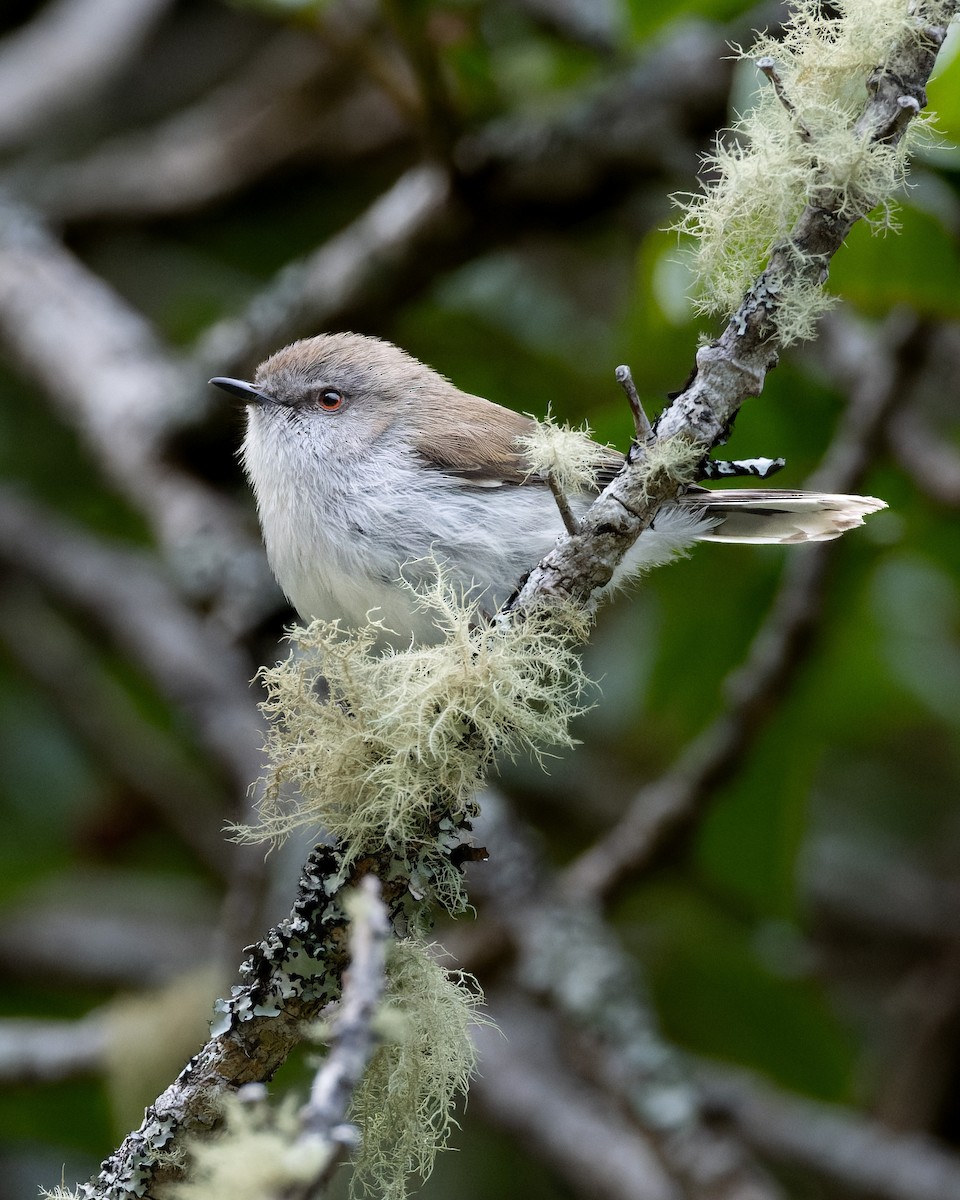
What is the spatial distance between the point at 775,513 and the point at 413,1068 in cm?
144

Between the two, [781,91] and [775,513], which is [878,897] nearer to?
[775,513]

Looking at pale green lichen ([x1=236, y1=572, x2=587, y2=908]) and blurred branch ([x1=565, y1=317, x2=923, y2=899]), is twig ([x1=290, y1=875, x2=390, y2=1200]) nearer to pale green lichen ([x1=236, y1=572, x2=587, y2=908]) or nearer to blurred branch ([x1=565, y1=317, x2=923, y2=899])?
pale green lichen ([x1=236, y1=572, x2=587, y2=908])

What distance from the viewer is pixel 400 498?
2555mm

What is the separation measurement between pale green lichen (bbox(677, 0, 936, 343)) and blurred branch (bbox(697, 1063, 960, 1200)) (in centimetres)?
254

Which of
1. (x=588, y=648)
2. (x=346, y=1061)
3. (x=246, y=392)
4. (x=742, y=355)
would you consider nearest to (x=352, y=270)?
(x=246, y=392)

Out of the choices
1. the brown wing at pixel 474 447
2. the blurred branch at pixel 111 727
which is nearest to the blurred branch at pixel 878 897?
the blurred branch at pixel 111 727

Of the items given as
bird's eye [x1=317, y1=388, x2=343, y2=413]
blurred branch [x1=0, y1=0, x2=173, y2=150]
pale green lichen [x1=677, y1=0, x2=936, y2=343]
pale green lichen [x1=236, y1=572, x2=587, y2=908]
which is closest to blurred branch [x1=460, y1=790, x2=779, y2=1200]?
bird's eye [x1=317, y1=388, x2=343, y2=413]

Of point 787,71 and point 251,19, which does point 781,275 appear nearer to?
point 787,71

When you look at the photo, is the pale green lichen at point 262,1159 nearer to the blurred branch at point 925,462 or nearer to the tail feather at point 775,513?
the tail feather at point 775,513

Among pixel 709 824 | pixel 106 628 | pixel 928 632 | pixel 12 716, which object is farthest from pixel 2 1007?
pixel 928 632

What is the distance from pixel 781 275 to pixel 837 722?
3105mm

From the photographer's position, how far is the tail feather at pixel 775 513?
2.43m

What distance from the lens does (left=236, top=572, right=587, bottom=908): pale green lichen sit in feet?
5.41

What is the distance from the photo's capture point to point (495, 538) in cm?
253
